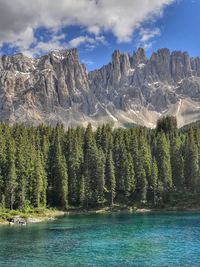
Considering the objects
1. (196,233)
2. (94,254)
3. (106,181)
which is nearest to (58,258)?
(94,254)

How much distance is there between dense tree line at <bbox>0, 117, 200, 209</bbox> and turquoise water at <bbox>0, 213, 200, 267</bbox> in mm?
33021

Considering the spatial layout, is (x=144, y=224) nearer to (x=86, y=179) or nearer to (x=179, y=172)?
(x=86, y=179)

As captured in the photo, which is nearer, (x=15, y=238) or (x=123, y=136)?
(x=15, y=238)

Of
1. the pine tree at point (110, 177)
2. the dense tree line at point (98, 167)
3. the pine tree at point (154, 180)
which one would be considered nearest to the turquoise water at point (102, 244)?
the dense tree line at point (98, 167)

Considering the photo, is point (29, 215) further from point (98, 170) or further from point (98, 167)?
point (98, 167)

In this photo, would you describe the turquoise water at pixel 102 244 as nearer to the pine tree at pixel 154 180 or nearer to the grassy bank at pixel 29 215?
the grassy bank at pixel 29 215

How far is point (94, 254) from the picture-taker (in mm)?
50531

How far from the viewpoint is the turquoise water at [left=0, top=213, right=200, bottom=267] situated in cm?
4644

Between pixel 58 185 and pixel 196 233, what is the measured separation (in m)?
60.3

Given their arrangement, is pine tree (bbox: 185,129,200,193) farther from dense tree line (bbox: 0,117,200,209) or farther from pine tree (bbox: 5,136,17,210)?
pine tree (bbox: 5,136,17,210)

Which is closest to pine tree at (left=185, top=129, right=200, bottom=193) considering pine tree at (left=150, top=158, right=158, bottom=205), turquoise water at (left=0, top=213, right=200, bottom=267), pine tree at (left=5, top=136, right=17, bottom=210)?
pine tree at (left=150, top=158, right=158, bottom=205)

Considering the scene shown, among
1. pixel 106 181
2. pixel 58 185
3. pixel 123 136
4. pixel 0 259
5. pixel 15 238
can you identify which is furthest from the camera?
pixel 123 136

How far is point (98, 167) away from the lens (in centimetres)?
12544

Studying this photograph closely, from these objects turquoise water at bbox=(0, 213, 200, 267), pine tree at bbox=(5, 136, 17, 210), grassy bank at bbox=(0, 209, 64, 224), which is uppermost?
pine tree at bbox=(5, 136, 17, 210)
